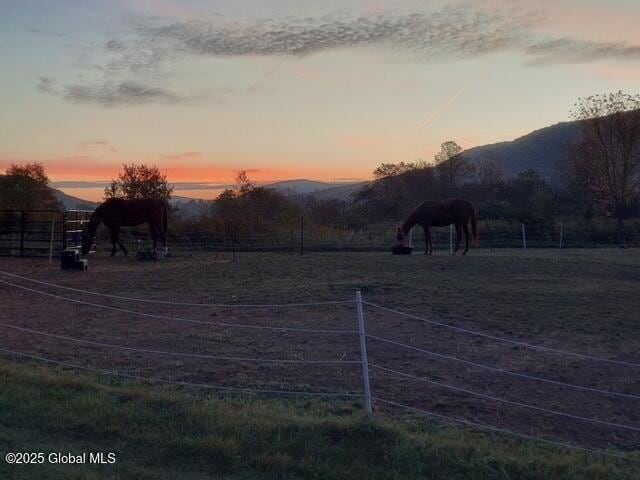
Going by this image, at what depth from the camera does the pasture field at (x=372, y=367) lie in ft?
17.6

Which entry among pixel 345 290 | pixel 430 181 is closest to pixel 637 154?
pixel 430 181

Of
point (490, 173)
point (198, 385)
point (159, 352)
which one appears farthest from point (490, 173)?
point (198, 385)

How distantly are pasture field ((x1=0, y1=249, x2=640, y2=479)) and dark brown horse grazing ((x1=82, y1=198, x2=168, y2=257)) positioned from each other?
627cm

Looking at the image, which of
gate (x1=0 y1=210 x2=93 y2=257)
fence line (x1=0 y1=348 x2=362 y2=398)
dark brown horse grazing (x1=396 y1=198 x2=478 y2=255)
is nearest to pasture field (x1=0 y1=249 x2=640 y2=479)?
fence line (x1=0 y1=348 x2=362 y2=398)

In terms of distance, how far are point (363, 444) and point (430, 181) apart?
1977 inches

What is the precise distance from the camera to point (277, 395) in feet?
22.4

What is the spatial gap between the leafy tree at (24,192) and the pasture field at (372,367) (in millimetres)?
18875

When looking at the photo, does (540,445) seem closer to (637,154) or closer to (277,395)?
(277,395)

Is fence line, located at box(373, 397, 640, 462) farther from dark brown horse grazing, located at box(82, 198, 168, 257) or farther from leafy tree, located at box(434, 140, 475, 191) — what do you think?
leafy tree, located at box(434, 140, 475, 191)

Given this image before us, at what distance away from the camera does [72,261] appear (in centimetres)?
1752

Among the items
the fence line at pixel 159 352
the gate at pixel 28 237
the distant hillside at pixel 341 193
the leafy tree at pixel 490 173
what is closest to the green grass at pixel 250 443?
the fence line at pixel 159 352

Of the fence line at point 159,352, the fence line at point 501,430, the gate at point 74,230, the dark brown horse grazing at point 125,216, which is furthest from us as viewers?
the dark brown horse grazing at point 125,216

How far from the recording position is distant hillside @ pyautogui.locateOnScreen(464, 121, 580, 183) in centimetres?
10006

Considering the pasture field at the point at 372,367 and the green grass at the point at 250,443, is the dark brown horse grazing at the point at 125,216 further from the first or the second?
the green grass at the point at 250,443
